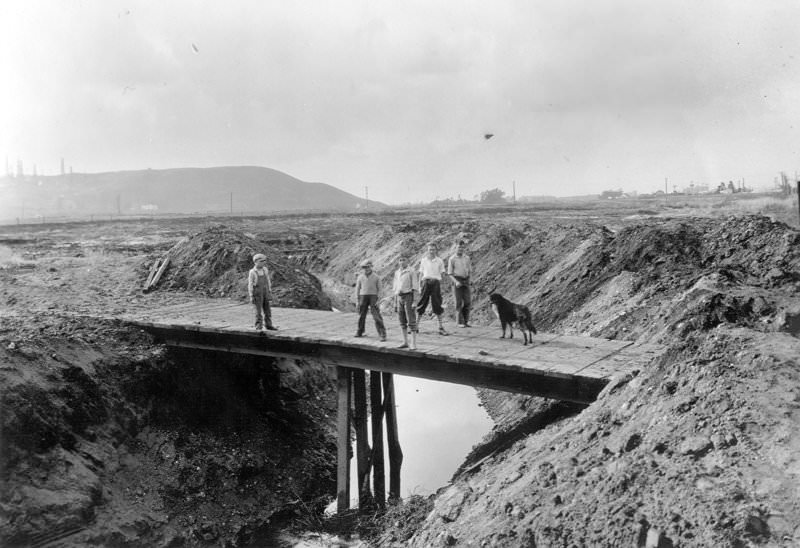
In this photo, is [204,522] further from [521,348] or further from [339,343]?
[521,348]

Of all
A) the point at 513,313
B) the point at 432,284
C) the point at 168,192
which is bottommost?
the point at 513,313

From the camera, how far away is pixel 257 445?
41.8 feet

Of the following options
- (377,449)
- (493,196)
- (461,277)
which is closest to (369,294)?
(461,277)

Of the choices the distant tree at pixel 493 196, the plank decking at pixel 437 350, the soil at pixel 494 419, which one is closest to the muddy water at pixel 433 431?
the soil at pixel 494 419

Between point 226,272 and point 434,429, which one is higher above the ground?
point 226,272

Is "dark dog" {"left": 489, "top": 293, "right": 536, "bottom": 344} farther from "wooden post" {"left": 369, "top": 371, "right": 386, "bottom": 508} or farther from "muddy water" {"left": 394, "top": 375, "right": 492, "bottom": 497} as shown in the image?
"muddy water" {"left": 394, "top": 375, "right": 492, "bottom": 497}

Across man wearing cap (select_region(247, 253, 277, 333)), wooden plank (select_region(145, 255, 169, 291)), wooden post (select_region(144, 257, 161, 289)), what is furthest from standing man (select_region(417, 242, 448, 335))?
wooden post (select_region(144, 257, 161, 289))

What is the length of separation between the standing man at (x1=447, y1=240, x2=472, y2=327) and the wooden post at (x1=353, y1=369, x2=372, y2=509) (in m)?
2.27

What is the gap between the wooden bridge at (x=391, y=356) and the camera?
30.2 ft

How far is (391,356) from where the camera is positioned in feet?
34.9

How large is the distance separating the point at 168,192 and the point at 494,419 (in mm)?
162241

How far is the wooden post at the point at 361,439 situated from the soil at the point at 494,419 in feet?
3.13

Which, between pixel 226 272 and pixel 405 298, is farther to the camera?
pixel 226 272

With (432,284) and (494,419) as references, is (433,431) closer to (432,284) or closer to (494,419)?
(494,419)
